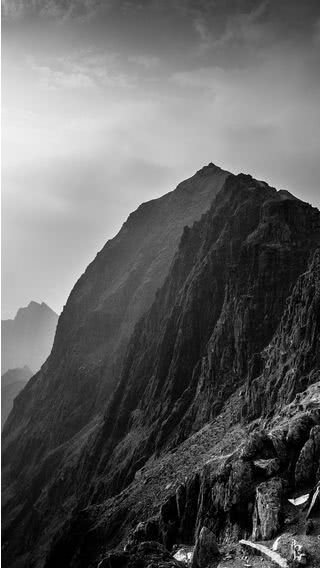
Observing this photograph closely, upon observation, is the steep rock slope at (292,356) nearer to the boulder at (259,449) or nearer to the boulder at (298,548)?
the boulder at (259,449)

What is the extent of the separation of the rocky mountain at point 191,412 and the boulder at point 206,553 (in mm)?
124

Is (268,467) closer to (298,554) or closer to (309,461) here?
(309,461)

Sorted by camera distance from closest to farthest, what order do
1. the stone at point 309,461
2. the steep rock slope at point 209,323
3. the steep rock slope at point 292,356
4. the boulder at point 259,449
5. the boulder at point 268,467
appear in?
1. the stone at point 309,461
2. the boulder at point 268,467
3. the boulder at point 259,449
4. the steep rock slope at point 292,356
5. the steep rock slope at point 209,323

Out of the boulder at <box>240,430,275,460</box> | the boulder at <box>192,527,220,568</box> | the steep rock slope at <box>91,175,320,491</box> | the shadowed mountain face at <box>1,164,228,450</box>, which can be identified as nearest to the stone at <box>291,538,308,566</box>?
the boulder at <box>192,527,220,568</box>

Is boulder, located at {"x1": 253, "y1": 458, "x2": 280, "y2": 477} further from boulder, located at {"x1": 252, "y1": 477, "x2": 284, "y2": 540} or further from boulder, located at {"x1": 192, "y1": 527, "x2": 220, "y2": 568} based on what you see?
boulder, located at {"x1": 192, "y1": 527, "x2": 220, "y2": 568}

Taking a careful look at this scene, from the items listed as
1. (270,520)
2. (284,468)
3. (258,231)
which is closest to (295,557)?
(270,520)

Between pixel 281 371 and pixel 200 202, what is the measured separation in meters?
112

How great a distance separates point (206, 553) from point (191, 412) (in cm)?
5010

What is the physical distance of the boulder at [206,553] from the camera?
2980 cm

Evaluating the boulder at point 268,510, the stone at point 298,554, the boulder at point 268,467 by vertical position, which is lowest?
the stone at point 298,554

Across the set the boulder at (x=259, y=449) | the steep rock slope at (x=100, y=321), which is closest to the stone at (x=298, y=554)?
the boulder at (x=259, y=449)

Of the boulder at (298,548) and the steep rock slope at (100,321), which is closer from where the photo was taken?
the boulder at (298,548)

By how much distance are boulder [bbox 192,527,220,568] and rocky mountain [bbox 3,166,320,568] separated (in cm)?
12

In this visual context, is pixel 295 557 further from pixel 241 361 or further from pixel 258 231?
pixel 258 231
